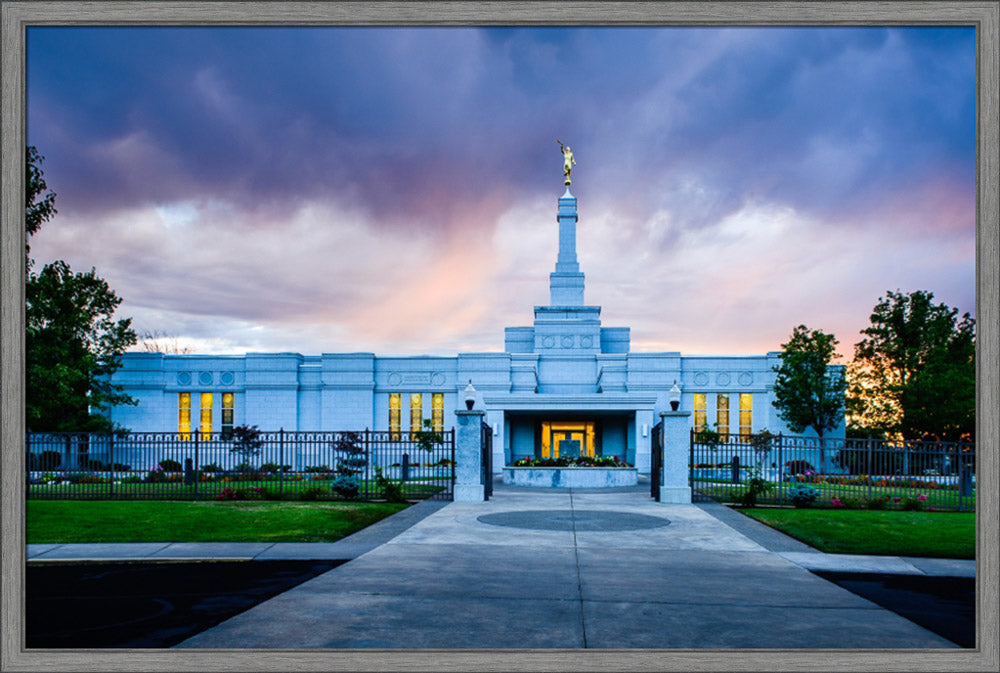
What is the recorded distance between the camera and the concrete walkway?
7.05 m

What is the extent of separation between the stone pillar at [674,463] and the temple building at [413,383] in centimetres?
2899

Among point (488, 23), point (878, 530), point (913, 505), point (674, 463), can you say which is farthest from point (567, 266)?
point (488, 23)

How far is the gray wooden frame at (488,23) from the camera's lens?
4707 millimetres

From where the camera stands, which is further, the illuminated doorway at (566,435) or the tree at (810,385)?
the tree at (810,385)

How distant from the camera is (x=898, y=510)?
2272cm

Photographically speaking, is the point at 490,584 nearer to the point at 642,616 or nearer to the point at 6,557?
the point at 642,616

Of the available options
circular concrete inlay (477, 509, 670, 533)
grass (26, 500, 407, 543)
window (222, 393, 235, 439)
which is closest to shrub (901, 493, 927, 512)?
circular concrete inlay (477, 509, 670, 533)

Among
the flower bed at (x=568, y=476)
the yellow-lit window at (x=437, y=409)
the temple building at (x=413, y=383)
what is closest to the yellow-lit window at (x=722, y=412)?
the temple building at (x=413, y=383)

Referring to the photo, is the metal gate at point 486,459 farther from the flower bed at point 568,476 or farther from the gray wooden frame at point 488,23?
the gray wooden frame at point 488,23

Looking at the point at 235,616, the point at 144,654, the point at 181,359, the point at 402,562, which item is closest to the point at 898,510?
the point at 402,562

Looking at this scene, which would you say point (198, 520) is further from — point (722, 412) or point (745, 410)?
point (745, 410)

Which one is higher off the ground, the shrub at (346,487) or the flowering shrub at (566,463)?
the shrub at (346,487)

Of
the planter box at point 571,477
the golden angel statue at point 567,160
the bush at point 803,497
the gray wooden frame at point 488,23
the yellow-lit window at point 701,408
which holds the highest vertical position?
the golden angel statue at point 567,160

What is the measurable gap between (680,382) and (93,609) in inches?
1905
